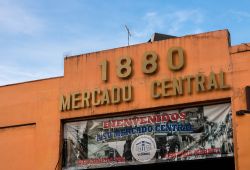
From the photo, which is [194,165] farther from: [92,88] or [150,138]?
[92,88]

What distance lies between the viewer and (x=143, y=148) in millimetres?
18797

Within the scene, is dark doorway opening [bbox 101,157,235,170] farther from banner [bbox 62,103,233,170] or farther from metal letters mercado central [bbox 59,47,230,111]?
metal letters mercado central [bbox 59,47,230,111]

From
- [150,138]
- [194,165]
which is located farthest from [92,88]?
[194,165]

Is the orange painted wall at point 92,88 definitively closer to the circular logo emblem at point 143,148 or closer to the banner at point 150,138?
the banner at point 150,138

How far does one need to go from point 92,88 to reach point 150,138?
3.07 m

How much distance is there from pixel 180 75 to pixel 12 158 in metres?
7.67

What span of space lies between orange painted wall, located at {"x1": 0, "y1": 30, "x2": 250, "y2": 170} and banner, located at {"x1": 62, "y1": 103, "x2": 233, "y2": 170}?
413 mm

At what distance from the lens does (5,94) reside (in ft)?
72.0

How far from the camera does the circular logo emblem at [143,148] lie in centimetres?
1866

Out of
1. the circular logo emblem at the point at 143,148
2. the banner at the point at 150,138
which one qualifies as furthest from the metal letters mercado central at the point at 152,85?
the circular logo emblem at the point at 143,148

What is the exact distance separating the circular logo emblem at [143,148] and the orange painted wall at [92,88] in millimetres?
1181

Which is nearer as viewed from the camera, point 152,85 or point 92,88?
point 152,85

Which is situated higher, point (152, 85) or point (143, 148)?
point (152, 85)

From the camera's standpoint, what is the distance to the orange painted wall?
17578 mm
